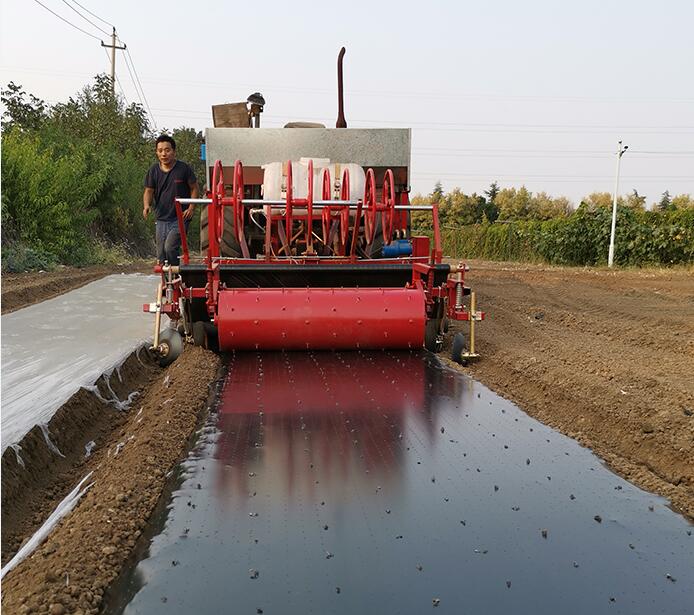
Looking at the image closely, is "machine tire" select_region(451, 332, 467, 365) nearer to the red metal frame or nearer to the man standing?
the red metal frame

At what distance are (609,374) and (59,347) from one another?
4.55 m

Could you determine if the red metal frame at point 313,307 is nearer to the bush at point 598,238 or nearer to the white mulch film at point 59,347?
the white mulch film at point 59,347

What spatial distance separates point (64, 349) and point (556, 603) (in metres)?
4.97

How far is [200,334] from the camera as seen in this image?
643cm

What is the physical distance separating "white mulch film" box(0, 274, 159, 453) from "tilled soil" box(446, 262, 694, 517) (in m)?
3.01

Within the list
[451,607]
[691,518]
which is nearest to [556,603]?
Result: [451,607]

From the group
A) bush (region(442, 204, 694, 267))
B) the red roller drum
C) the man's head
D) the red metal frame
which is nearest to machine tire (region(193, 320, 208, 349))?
the red metal frame

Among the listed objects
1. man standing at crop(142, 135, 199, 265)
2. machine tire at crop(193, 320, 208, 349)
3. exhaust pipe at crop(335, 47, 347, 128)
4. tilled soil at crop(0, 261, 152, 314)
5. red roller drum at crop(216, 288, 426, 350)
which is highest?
exhaust pipe at crop(335, 47, 347, 128)

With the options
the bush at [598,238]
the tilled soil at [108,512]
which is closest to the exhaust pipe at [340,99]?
the tilled soil at [108,512]

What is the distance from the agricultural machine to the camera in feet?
19.7

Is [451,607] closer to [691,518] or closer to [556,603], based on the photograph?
[556,603]

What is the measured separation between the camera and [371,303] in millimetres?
6066

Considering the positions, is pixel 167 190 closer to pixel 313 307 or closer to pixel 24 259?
pixel 313 307

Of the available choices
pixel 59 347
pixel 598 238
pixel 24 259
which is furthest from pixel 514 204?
pixel 59 347
